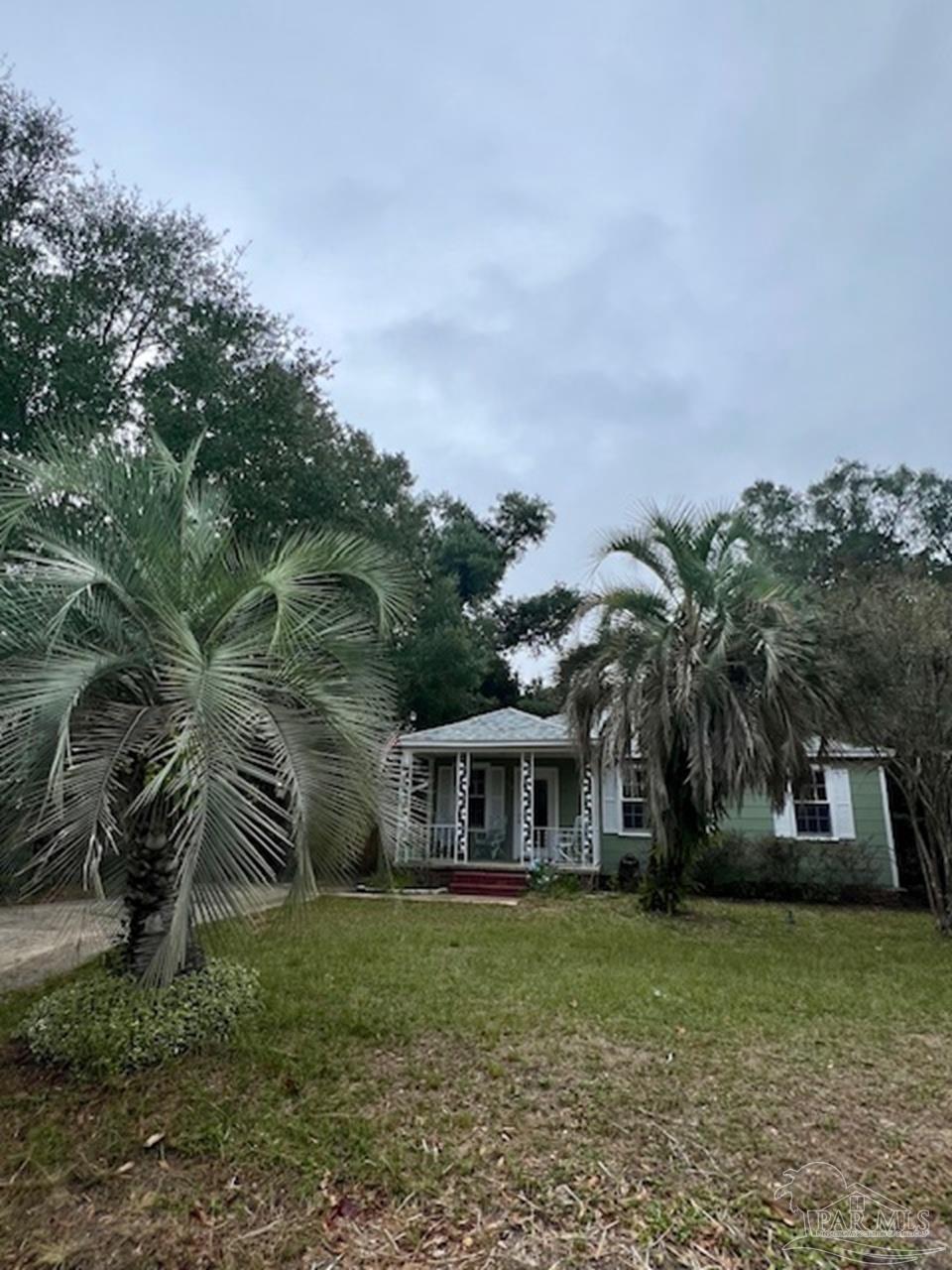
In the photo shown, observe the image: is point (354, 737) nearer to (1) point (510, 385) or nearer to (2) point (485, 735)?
(2) point (485, 735)

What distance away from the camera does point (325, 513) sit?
557 inches

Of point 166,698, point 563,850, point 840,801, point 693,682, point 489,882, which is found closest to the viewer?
point 166,698

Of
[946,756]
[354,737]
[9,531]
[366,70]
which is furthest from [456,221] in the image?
[946,756]

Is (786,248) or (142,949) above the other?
(786,248)

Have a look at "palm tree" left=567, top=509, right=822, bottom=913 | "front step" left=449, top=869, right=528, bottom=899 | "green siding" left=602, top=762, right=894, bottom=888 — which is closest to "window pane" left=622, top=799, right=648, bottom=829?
"green siding" left=602, top=762, right=894, bottom=888

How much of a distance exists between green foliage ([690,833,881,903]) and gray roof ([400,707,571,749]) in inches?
152

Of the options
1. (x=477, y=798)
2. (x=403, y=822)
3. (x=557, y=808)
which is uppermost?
(x=477, y=798)

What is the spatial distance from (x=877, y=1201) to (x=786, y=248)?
11.7 m

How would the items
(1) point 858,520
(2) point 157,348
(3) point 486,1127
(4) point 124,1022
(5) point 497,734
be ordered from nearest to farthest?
(3) point 486,1127 < (4) point 124,1022 < (2) point 157,348 < (5) point 497,734 < (1) point 858,520

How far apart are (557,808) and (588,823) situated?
2.15m

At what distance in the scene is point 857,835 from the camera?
13641 mm

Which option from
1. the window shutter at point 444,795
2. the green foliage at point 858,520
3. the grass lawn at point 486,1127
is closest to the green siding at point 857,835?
the window shutter at point 444,795

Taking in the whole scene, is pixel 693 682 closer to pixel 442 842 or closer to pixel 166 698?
pixel 166 698

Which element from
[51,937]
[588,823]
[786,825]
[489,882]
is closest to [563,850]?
[588,823]
